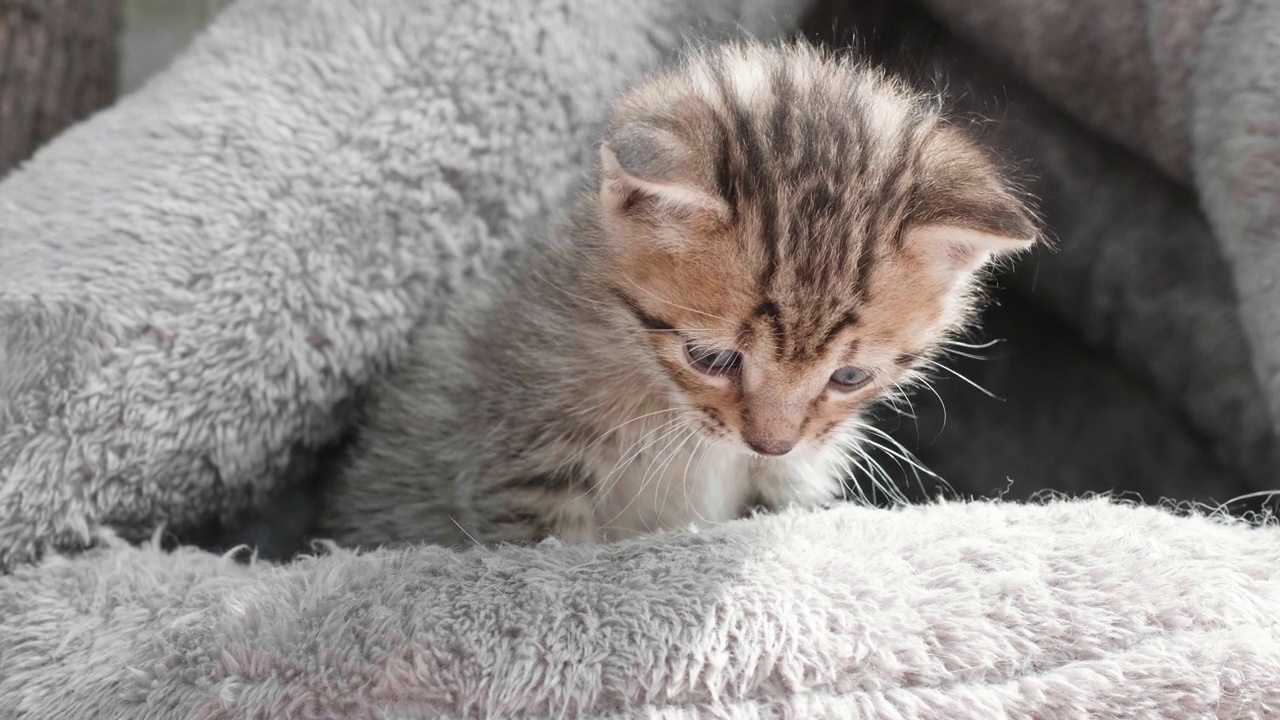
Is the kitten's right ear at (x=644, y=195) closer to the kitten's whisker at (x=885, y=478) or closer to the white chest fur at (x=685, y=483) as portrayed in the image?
the white chest fur at (x=685, y=483)

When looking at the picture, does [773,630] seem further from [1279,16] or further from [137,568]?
[1279,16]

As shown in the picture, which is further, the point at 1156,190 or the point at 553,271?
the point at 1156,190

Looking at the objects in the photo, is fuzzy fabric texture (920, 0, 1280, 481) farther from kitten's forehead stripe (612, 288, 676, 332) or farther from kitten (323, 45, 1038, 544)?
kitten's forehead stripe (612, 288, 676, 332)

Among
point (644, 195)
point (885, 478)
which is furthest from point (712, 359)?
point (885, 478)

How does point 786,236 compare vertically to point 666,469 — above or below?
above

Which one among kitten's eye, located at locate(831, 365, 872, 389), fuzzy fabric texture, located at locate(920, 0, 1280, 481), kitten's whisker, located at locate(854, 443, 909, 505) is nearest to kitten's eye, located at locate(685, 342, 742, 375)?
kitten's eye, located at locate(831, 365, 872, 389)

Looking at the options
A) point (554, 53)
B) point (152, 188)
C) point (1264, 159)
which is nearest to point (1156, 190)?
point (1264, 159)

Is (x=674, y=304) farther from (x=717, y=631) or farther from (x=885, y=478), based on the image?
(x=885, y=478)
